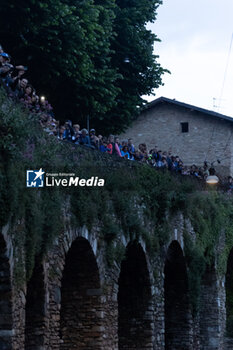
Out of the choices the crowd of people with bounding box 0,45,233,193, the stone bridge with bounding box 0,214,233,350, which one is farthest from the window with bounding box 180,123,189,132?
the stone bridge with bounding box 0,214,233,350

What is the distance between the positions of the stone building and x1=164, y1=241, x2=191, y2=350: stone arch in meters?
14.8

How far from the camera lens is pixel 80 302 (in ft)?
62.0

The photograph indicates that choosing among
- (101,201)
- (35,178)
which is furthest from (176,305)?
(35,178)

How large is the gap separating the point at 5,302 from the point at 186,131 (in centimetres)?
2865

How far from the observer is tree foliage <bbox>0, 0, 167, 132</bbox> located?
75.9 feet

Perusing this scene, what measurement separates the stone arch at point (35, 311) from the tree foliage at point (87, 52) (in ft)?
31.0

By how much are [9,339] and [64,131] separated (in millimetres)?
6958

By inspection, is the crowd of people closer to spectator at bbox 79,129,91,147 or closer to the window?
spectator at bbox 79,129,91,147

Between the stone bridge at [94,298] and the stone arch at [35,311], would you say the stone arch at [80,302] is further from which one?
the stone arch at [35,311]

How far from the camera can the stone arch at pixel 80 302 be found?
18656 millimetres

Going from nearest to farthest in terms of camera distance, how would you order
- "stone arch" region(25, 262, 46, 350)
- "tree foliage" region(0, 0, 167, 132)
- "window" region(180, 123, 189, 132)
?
"stone arch" region(25, 262, 46, 350) < "tree foliage" region(0, 0, 167, 132) < "window" region(180, 123, 189, 132)

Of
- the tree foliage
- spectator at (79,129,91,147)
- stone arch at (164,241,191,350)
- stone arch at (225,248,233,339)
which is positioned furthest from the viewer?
stone arch at (225,248,233,339)

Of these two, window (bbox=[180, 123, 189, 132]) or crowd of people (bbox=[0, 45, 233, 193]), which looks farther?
window (bbox=[180, 123, 189, 132])

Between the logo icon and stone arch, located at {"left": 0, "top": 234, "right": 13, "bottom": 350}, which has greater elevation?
the logo icon
